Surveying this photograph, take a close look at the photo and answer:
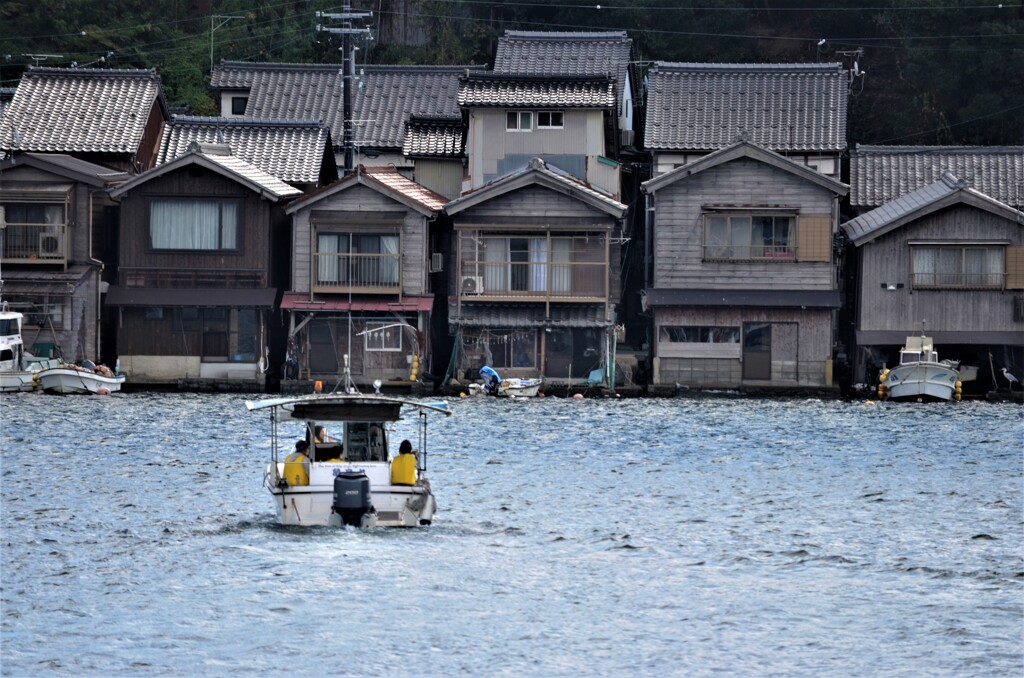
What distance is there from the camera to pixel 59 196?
59969 mm

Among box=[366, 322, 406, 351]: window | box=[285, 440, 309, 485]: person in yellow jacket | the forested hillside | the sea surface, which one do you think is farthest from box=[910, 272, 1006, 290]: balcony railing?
box=[285, 440, 309, 485]: person in yellow jacket

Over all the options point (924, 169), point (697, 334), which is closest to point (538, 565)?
point (697, 334)

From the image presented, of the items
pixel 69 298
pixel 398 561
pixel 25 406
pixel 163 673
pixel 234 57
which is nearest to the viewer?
pixel 163 673

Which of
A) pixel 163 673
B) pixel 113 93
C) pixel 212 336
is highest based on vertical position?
pixel 113 93

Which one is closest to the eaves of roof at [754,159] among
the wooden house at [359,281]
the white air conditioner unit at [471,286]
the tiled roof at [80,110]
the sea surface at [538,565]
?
the white air conditioner unit at [471,286]

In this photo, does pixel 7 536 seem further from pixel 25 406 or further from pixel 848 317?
pixel 848 317

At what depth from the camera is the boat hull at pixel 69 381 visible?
5669cm

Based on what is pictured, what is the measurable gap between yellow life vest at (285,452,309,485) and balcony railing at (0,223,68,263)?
3237 cm

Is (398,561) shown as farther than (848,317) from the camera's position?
No

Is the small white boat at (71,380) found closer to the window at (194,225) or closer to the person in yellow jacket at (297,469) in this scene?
the window at (194,225)

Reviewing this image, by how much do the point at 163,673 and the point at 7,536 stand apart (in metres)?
9.48

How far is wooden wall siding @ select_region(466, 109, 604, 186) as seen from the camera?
215 ft

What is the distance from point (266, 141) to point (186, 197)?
6.12m

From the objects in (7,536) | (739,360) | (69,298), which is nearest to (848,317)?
(739,360)
